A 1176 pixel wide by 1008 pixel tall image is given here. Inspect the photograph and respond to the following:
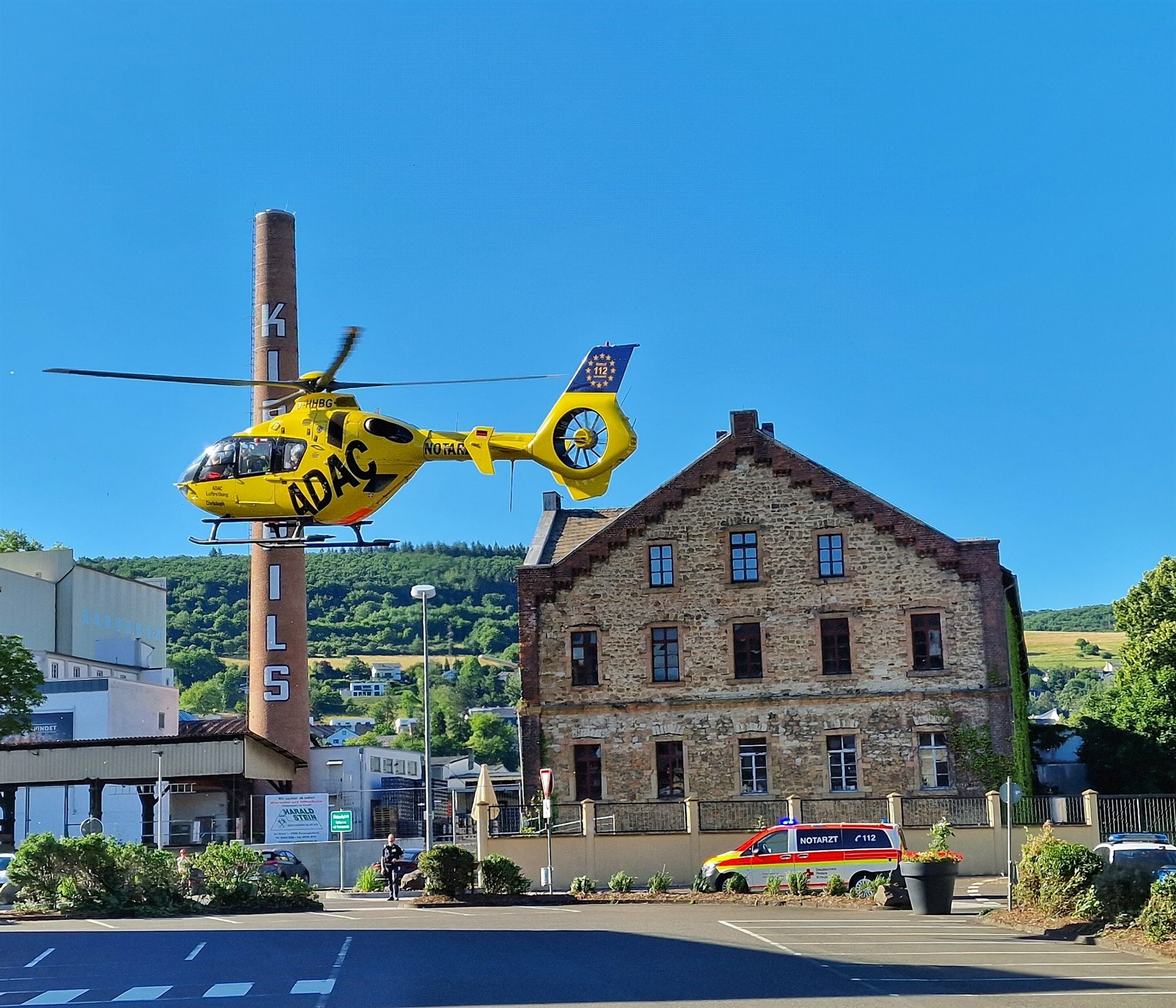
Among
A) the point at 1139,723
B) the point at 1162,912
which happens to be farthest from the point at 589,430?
the point at 1139,723

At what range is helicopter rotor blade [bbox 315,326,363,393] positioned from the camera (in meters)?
25.4

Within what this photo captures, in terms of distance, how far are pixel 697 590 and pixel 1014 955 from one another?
88.7 ft

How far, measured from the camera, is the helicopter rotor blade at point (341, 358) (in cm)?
2540

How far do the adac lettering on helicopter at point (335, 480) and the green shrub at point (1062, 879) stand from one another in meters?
13.0

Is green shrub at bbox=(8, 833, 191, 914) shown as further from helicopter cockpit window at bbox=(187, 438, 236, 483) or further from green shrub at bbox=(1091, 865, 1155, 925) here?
green shrub at bbox=(1091, 865, 1155, 925)

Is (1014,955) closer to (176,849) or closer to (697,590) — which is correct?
(697,590)

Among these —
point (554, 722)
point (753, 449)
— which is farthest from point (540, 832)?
point (753, 449)

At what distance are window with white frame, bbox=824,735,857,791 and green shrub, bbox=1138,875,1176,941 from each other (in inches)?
956

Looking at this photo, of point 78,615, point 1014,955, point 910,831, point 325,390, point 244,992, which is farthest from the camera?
point 78,615

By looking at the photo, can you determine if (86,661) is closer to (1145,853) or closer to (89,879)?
(89,879)

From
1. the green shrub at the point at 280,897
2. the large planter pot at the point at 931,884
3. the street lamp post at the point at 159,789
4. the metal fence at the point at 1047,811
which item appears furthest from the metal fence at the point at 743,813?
the street lamp post at the point at 159,789

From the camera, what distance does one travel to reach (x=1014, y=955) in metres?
19.8

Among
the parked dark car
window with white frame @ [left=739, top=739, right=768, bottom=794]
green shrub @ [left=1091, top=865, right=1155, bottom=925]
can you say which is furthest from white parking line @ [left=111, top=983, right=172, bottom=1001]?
window with white frame @ [left=739, top=739, right=768, bottom=794]

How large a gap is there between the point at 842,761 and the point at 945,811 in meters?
3.98
